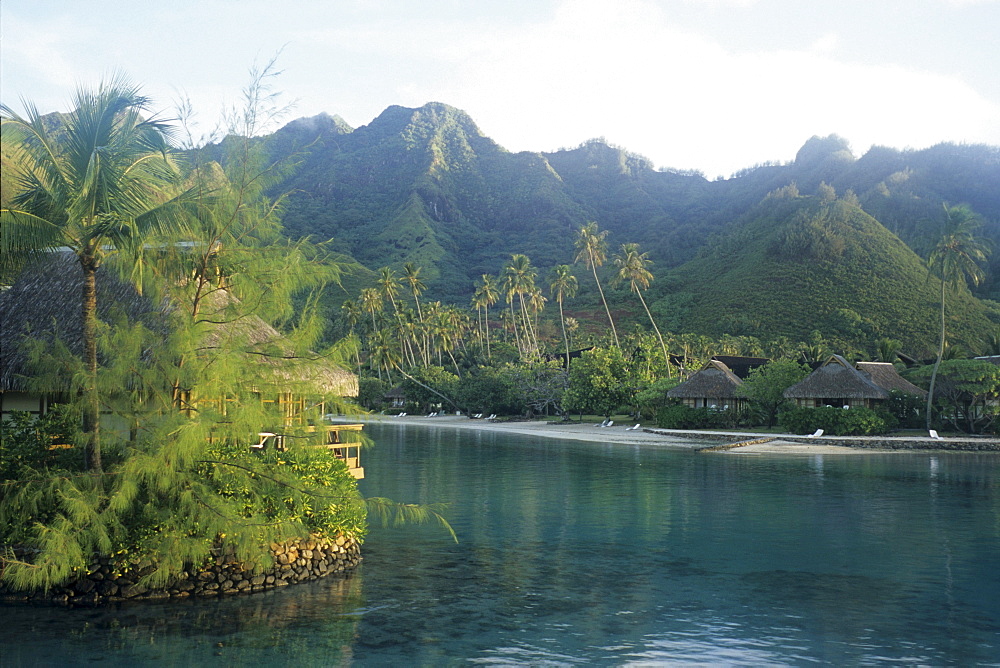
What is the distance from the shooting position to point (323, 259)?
519 inches

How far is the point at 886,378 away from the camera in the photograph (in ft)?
171

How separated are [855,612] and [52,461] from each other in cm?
1226

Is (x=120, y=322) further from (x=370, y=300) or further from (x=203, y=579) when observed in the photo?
(x=370, y=300)

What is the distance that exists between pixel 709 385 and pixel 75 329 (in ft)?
146

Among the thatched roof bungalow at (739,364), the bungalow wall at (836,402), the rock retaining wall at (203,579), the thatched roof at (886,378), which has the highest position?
the thatched roof bungalow at (739,364)

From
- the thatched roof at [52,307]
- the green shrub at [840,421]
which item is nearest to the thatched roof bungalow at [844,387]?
the green shrub at [840,421]

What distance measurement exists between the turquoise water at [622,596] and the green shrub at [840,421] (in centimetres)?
1975

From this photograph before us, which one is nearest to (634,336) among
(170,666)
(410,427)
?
(410,427)

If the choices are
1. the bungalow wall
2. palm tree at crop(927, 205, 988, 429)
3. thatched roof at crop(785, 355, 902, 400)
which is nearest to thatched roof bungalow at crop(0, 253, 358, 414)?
thatched roof at crop(785, 355, 902, 400)

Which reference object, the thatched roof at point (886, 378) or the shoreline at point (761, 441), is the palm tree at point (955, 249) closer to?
the thatched roof at point (886, 378)

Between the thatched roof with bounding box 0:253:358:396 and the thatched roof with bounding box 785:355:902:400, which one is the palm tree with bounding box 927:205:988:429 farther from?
the thatched roof with bounding box 0:253:358:396

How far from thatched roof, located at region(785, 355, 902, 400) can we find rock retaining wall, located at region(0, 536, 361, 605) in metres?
41.6

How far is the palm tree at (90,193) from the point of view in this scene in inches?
434

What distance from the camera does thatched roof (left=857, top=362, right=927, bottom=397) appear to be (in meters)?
51.0
